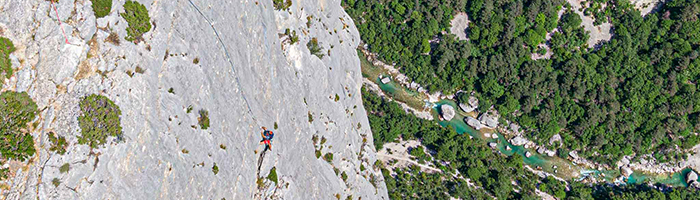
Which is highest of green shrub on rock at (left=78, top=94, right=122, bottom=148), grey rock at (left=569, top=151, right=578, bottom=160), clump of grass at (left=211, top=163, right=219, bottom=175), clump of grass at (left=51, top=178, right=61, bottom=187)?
grey rock at (left=569, top=151, right=578, bottom=160)

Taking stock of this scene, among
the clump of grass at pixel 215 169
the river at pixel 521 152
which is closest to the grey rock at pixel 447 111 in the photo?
the river at pixel 521 152

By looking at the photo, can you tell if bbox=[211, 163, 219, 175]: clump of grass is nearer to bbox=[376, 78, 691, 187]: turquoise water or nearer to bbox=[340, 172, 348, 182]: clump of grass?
bbox=[340, 172, 348, 182]: clump of grass

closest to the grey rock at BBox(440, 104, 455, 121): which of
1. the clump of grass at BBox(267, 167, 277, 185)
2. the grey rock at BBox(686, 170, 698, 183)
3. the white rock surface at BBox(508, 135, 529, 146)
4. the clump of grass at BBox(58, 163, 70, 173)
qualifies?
the white rock surface at BBox(508, 135, 529, 146)

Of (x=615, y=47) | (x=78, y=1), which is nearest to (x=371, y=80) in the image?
(x=615, y=47)

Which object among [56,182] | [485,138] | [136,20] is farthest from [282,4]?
[485,138]

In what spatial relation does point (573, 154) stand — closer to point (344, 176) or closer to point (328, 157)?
point (344, 176)

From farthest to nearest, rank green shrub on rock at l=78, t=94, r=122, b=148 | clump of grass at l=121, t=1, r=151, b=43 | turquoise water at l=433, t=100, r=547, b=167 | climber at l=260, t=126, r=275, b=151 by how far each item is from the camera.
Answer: turquoise water at l=433, t=100, r=547, b=167
climber at l=260, t=126, r=275, b=151
clump of grass at l=121, t=1, r=151, b=43
green shrub on rock at l=78, t=94, r=122, b=148
